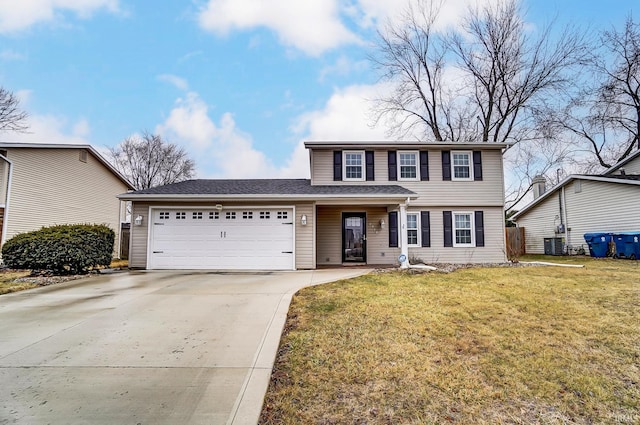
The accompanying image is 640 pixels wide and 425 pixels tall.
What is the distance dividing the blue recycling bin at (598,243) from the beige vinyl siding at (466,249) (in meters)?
5.01

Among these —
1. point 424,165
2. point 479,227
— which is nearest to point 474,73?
point 424,165

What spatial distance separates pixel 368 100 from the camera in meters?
20.4

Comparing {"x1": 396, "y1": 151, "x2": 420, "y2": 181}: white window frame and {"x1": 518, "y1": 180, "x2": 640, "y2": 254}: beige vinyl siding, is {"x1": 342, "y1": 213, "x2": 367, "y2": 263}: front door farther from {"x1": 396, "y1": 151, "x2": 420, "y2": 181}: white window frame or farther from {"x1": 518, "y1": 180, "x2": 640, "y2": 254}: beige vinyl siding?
{"x1": 518, "y1": 180, "x2": 640, "y2": 254}: beige vinyl siding

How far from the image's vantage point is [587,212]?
1505cm

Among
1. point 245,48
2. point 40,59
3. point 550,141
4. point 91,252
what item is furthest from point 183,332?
point 550,141

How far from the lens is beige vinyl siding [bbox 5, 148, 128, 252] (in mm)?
12867

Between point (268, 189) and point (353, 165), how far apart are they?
11.3ft

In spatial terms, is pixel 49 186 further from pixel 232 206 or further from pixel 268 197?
pixel 268 197

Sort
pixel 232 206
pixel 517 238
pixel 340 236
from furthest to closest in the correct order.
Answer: pixel 517 238
pixel 340 236
pixel 232 206

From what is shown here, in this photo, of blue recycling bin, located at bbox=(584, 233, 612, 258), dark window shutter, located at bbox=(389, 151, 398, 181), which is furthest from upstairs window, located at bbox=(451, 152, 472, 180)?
blue recycling bin, located at bbox=(584, 233, 612, 258)

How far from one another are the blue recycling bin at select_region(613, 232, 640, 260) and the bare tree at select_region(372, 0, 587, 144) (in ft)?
25.8

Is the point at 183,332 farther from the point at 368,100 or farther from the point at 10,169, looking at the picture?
the point at 368,100

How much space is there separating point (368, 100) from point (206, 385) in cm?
1976

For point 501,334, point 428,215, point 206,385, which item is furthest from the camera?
point 428,215
